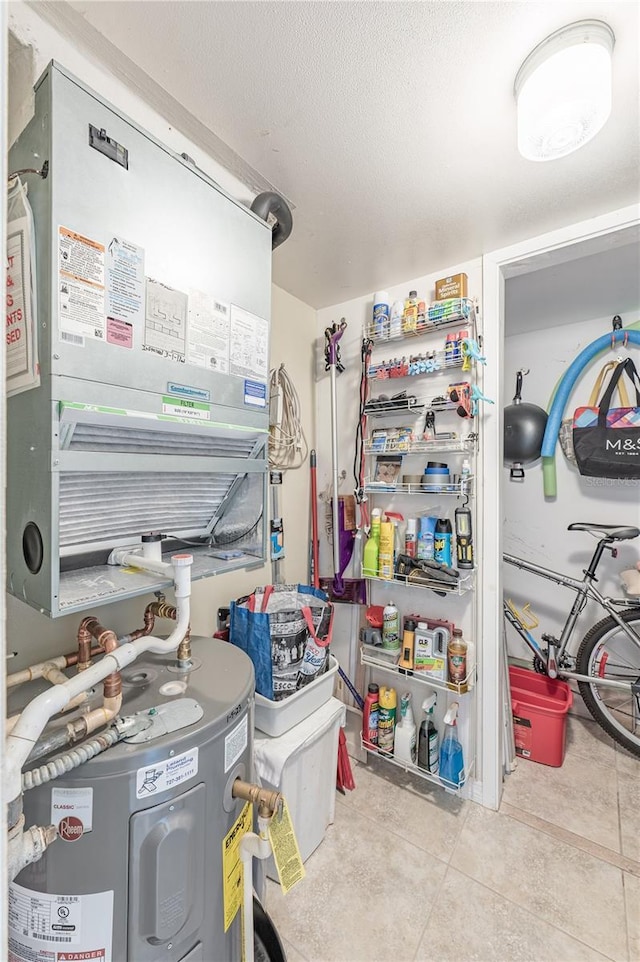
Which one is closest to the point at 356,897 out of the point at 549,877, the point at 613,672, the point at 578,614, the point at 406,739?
the point at 406,739

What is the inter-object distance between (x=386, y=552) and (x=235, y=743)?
1088mm

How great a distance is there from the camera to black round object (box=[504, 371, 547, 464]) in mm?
2438

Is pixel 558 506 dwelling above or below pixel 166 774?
above

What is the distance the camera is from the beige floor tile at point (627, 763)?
190cm

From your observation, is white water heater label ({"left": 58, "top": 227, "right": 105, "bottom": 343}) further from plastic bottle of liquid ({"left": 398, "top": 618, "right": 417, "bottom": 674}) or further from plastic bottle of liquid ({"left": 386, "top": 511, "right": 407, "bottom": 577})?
plastic bottle of liquid ({"left": 398, "top": 618, "right": 417, "bottom": 674})

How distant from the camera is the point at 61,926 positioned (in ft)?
2.16

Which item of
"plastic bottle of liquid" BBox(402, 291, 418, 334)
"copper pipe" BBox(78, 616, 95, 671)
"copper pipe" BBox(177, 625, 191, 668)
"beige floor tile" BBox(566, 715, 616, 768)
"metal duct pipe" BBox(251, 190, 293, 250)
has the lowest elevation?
"beige floor tile" BBox(566, 715, 616, 768)

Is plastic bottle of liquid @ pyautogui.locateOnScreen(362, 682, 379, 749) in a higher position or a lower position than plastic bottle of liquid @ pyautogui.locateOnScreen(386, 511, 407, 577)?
lower

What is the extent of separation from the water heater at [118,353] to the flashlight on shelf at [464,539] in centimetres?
95

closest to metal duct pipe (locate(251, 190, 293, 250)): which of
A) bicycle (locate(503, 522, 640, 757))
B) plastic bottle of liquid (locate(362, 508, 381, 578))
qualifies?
plastic bottle of liquid (locate(362, 508, 381, 578))

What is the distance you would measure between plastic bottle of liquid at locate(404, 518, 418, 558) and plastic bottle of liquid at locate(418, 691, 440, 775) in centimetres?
68

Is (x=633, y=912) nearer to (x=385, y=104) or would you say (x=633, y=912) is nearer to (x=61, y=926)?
(x=61, y=926)

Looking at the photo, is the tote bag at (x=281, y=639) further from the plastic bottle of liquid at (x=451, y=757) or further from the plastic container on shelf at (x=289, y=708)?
the plastic bottle of liquid at (x=451, y=757)

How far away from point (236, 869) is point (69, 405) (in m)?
1.03
